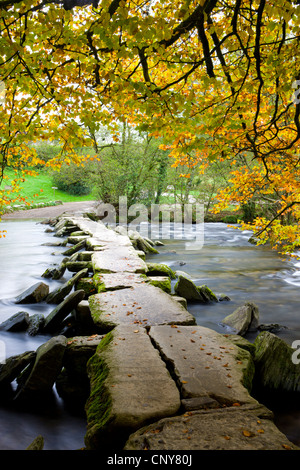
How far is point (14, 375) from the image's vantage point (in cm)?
362

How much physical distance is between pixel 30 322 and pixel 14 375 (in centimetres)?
169

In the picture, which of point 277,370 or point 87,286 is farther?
point 87,286

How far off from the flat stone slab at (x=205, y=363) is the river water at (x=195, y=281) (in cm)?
75

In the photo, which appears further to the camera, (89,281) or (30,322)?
(89,281)

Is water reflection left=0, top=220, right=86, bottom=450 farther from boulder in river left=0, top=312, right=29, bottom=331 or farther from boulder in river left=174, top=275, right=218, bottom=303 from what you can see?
boulder in river left=174, top=275, right=218, bottom=303

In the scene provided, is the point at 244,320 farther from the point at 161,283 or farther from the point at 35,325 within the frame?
the point at 35,325

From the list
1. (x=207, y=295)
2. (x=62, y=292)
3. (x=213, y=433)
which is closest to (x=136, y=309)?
(x=213, y=433)

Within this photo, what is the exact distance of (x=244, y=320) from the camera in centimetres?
525

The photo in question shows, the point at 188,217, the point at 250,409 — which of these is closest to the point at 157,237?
the point at 188,217

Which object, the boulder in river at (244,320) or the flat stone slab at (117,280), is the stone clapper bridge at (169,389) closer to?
the flat stone slab at (117,280)

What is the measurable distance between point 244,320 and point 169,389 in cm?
301

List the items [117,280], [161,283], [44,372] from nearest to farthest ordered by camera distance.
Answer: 1. [44,372]
2. [117,280]
3. [161,283]
